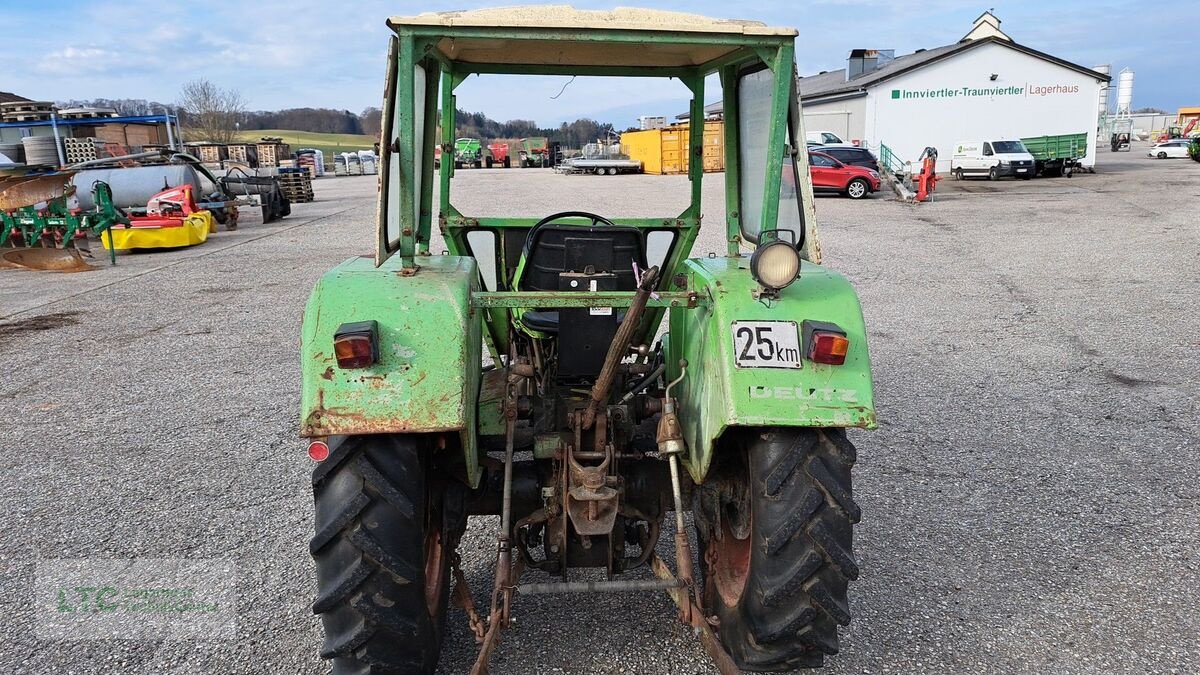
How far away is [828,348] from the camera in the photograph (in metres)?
2.51

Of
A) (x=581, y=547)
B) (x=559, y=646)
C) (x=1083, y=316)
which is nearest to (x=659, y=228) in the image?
(x=581, y=547)

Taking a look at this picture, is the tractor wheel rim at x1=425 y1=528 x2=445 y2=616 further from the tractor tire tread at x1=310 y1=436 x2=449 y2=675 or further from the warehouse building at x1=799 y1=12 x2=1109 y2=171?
the warehouse building at x1=799 y1=12 x2=1109 y2=171

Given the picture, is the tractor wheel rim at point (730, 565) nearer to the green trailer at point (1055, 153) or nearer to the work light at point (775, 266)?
the work light at point (775, 266)

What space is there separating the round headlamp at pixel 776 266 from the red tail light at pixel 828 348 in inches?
7.3

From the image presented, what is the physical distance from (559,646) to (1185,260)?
12.0 meters

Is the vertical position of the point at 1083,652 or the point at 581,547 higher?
the point at 581,547

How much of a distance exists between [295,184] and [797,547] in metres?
25.6

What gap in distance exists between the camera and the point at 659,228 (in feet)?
13.4

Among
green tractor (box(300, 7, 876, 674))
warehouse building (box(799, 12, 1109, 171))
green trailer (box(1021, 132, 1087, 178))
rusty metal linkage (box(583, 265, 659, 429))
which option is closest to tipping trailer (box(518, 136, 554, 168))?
warehouse building (box(799, 12, 1109, 171))

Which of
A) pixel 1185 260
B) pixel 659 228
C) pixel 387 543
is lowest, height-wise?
pixel 1185 260

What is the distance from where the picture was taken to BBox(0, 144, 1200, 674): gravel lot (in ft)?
10.2

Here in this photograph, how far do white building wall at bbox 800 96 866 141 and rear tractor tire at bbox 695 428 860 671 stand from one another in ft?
116

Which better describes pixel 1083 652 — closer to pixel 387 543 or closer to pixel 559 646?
pixel 559 646

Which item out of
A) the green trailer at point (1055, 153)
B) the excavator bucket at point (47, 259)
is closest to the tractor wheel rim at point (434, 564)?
the excavator bucket at point (47, 259)
